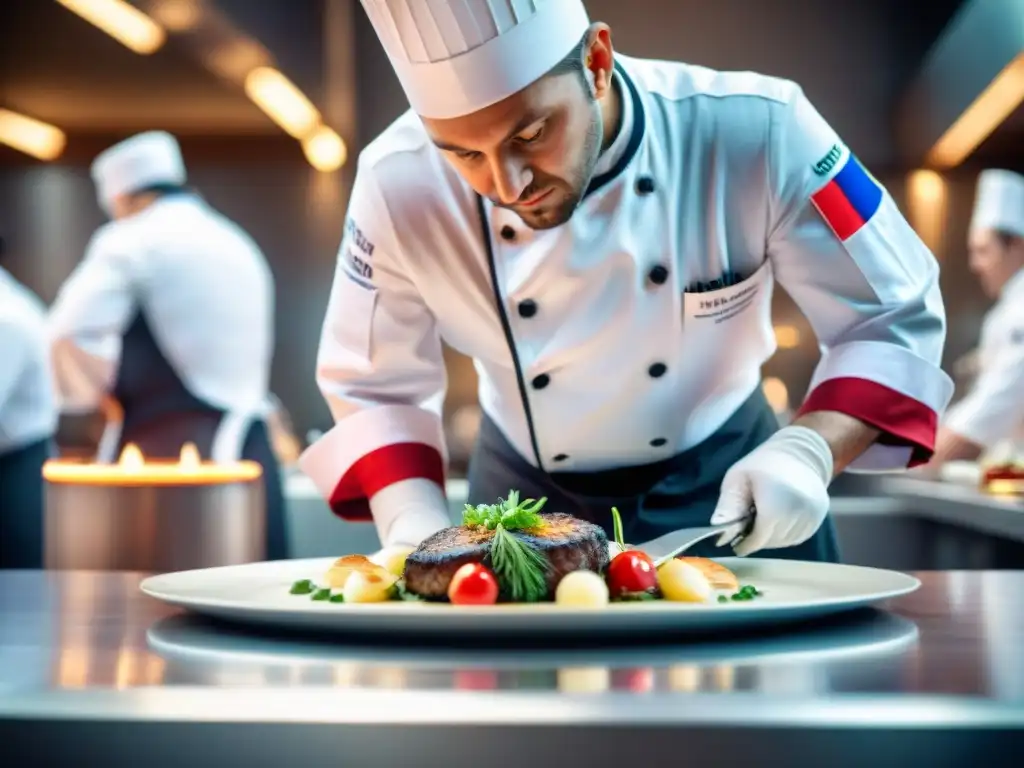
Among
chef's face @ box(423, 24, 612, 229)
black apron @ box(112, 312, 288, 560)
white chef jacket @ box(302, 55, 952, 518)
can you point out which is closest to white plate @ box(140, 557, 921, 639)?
chef's face @ box(423, 24, 612, 229)

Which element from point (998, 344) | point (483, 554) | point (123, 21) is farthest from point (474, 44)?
point (998, 344)

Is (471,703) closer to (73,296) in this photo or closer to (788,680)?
(788,680)

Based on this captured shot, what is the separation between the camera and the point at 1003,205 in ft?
16.9

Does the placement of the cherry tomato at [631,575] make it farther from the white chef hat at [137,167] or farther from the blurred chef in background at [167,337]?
the white chef hat at [137,167]

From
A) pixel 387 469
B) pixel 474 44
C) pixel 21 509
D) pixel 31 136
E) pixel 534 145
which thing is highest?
pixel 31 136

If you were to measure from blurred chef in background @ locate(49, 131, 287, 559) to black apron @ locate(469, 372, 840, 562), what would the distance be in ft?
7.03

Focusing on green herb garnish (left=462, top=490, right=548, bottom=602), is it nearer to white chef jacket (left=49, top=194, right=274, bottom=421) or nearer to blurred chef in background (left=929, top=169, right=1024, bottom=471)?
white chef jacket (left=49, top=194, right=274, bottom=421)

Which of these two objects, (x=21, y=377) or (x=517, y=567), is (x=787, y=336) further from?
(x=517, y=567)

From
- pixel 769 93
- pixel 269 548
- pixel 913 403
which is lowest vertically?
pixel 269 548

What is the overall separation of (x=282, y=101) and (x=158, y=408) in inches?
70.8

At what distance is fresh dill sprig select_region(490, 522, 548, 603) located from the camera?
96cm

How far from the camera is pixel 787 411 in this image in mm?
6105

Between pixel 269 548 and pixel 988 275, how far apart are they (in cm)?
340

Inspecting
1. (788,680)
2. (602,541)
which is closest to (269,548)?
(602,541)
